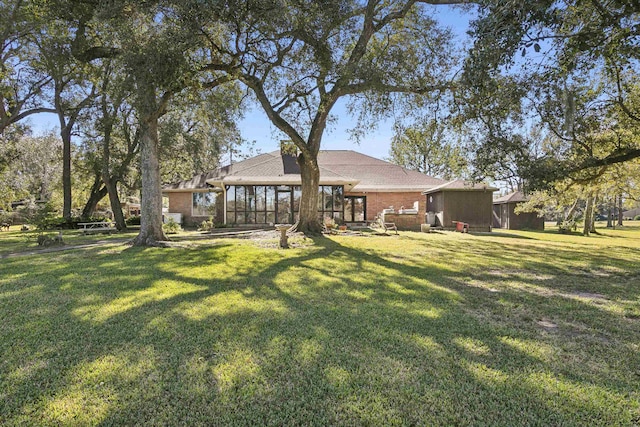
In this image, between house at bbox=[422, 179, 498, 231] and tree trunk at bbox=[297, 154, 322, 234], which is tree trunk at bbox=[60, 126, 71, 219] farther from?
house at bbox=[422, 179, 498, 231]

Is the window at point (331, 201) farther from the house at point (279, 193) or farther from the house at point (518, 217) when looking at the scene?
the house at point (518, 217)

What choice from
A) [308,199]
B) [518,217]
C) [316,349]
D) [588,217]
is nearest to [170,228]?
[308,199]

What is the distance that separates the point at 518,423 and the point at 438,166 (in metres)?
38.8

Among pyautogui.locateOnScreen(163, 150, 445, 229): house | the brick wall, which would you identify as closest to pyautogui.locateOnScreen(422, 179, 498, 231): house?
pyautogui.locateOnScreen(163, 150, 445, 229): house

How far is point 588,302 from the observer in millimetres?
4863

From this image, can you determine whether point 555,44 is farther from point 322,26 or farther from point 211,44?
point 211,44

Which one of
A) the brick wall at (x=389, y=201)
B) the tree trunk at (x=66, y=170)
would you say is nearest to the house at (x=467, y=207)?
the brick wall at (x=389, y=201)

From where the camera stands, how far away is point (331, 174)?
2031 cm

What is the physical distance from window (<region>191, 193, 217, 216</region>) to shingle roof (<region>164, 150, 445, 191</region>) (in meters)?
0.81

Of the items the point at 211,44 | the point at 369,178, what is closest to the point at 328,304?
the point at 211,44

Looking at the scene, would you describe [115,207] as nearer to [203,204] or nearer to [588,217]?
[203,204]

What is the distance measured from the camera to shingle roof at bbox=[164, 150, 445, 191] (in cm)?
1964

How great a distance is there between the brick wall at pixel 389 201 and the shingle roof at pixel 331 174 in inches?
23.6

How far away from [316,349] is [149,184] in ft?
32.0
